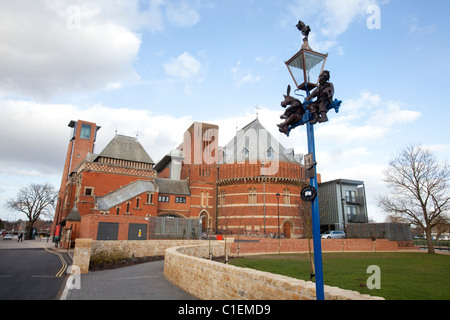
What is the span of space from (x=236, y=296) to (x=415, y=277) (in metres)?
10.0

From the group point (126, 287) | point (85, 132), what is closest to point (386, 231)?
point (126, 287)

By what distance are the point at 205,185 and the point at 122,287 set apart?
119ft

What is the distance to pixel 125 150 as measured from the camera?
4303 centimetres

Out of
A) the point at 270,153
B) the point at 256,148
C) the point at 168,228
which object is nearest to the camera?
the point at 168,228

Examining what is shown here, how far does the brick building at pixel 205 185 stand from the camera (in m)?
36.6

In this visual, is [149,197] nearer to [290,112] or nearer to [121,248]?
[121,248]

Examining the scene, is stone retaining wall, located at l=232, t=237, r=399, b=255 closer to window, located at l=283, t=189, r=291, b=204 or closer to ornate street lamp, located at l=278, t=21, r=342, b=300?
window, located at l=283, t=189, r=291, b=204

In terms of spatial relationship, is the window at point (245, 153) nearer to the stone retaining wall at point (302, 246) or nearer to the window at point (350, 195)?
the window at point (350, 195)

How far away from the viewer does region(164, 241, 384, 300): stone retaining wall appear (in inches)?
204

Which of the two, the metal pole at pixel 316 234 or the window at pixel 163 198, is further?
the window at pixel 163 198

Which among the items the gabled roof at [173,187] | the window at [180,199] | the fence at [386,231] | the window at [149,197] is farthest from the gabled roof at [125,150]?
the fence at [386,231]

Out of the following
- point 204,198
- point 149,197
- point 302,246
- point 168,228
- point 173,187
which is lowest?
point 302,246

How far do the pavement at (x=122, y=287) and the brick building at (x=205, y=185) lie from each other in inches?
805
